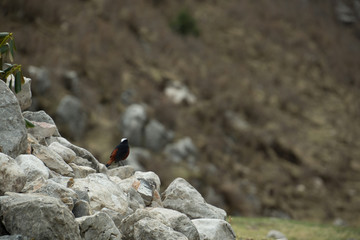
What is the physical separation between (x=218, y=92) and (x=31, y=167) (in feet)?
85.9

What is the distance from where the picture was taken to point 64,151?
697 centimetres

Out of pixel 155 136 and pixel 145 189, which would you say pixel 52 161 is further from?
pixel 155 136

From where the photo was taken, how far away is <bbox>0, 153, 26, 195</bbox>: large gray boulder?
16.7 ft

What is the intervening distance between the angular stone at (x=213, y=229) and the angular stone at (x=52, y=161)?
2142 mm

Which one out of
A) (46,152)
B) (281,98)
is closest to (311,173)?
(281,98)

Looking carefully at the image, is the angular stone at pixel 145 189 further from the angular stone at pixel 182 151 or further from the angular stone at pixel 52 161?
the angular stone at pixel 182 151

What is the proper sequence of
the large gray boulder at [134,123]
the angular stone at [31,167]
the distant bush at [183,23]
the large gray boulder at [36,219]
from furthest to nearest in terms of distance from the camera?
1. the distant bush at [183,23]
2. the large gray boulder at [134,123]
3. the angular stone at [31,167]
4. the large gray boulder at [36,219]

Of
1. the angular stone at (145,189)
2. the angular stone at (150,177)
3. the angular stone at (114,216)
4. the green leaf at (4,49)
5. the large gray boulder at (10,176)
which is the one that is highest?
the angular stone at (150,177)

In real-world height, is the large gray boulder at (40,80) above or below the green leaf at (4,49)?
below

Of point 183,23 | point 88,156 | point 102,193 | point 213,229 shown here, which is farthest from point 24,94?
point 183,23

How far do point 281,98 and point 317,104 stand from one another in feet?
13.7

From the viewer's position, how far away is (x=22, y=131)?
602 cm

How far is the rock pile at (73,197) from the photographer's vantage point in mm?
4566

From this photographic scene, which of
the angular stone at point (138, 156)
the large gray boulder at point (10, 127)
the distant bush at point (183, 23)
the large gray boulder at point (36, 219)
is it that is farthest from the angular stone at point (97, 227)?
the distant bush at point (183, 23)
